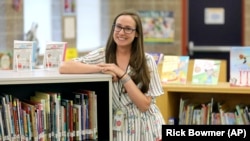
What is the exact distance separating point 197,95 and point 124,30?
1.55 m

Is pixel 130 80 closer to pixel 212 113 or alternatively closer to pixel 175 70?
pixel 175 70

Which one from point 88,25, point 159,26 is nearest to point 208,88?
point 88,25

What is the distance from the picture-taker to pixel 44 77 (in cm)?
285

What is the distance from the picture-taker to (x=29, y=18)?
5504 mm

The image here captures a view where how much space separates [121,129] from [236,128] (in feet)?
3.14

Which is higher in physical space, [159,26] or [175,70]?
[159,26]

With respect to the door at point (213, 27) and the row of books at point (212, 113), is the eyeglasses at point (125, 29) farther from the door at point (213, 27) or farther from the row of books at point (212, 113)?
the door at point (213, 27)

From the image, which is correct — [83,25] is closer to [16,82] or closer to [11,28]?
[11,28]

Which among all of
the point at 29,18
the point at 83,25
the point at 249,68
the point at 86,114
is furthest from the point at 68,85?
the point at 83,25

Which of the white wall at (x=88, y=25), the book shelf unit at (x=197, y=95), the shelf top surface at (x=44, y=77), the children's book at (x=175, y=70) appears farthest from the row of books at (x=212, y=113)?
the white wall at (x=88, y=25)

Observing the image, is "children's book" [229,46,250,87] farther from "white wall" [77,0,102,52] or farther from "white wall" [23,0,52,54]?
"white wall" [77,0,102,52]

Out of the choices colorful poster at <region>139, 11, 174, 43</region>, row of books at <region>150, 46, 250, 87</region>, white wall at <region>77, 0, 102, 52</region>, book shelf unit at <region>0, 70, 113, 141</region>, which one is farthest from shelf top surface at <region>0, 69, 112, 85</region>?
colorful poster at <region>139, 11, 174, 43</region>

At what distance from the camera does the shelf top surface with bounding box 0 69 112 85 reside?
2784 mm

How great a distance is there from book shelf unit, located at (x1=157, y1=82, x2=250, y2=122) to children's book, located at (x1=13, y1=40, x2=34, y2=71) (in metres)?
1.28
